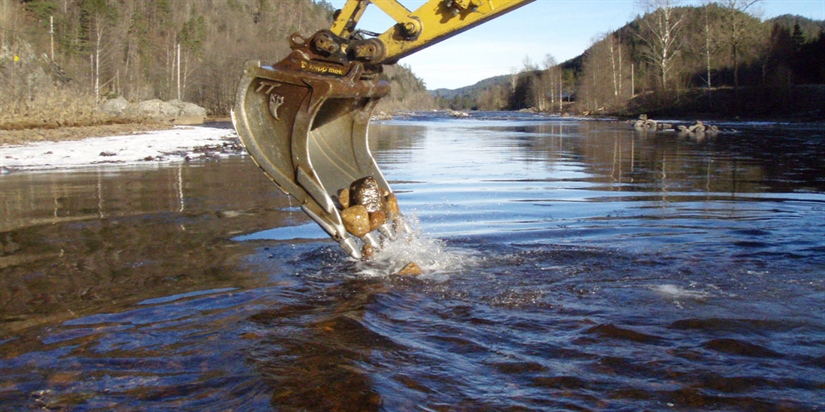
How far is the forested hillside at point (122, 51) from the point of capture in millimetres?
36844

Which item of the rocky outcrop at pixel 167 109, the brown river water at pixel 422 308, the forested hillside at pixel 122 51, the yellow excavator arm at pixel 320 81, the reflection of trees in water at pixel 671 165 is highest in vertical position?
the forested hillside at pixel 122 51

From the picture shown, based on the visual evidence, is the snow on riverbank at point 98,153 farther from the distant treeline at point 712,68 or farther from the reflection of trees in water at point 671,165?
the distant treeline at point 712,68

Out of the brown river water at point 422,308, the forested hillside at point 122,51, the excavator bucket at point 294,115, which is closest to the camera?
the brown river water at point 422,308

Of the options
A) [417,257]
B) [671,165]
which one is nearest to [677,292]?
[417,257]

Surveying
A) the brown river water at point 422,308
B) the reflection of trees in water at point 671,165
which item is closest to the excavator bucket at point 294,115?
the brown river water at point 422,308

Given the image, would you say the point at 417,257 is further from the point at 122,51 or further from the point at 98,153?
the point at 122,51

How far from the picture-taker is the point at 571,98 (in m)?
125

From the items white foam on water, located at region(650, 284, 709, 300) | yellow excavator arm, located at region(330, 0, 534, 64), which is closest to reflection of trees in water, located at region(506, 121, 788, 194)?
white foam on water, located at region(650, 284, 709, 300)

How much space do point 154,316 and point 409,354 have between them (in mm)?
1725

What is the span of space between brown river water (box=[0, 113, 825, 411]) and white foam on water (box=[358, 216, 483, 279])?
1.3 inches

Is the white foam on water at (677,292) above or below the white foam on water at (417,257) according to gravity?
below

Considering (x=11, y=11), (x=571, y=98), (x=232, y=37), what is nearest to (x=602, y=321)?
(x=11, y=11)

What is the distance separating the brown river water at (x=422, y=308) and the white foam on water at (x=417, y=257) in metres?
0.03

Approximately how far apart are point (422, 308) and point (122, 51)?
74.5 meters
